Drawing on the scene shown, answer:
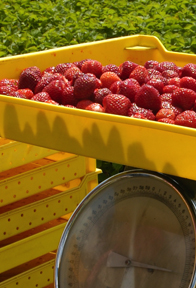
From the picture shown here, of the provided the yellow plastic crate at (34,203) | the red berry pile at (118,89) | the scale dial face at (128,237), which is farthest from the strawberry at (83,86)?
the yellow plastic crate at (34,203)

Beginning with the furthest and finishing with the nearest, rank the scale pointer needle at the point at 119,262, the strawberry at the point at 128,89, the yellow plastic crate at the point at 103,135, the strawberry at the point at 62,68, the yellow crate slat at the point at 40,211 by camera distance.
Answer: the yellow crate slat at the point at 40,211
the strawberry at the point at 62,68
the strawberry at the point at 128,89
the scale pointer needle at the point at 119,262
the yellow plastic crate at the point at 103,135

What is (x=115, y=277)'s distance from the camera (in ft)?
5.60

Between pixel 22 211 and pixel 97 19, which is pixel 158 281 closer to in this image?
pixel 22 211

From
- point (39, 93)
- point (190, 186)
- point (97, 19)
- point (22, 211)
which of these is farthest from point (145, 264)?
point (97, 19)

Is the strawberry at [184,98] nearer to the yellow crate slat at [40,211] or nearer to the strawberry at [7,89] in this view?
the strawberry at [7,89]

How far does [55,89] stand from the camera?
2.09m

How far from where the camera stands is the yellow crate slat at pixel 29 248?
2455 mm

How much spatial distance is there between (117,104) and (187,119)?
0.24 m

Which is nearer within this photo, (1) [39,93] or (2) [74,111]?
(2) [74,111]

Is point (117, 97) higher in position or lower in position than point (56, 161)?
higher

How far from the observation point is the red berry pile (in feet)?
6.16

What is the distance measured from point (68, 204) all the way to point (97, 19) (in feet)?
10.6

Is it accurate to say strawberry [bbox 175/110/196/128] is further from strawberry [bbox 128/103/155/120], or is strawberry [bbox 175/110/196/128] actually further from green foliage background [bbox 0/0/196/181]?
green foliage background [bbox 0/0/196/181]

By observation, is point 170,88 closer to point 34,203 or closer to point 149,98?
point 149,98
